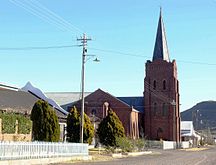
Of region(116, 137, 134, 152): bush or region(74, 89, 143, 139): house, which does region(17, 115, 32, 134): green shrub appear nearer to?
region(116, 137, 134, 152): bush

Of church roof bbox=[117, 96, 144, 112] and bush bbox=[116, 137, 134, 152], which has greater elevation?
church roof bbox=[117, 96, 144, 112]

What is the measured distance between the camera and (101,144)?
55281mm

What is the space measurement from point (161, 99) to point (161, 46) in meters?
11.9

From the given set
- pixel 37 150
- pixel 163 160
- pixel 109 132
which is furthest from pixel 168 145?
pixel 37 150

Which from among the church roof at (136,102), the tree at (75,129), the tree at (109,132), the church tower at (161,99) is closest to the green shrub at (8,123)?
the tree at (75,129)

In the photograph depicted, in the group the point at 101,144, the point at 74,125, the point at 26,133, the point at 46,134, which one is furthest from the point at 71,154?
the point at 101,144

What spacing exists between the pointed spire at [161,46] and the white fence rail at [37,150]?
65714 millimetres

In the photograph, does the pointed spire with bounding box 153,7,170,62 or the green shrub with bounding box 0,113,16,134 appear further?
the pointed spire with bounding box 153,7,170,62

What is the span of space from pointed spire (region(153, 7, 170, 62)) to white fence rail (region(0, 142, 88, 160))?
65714mm

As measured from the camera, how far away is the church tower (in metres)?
96.2

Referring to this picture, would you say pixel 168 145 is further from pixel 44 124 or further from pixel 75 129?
pixel 44 124

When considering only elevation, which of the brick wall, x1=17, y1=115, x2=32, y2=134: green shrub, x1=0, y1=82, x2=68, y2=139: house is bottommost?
the brick wall

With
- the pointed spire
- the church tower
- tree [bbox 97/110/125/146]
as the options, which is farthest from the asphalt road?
the pointed spire

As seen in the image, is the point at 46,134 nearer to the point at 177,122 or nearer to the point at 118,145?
the point at 118,145
